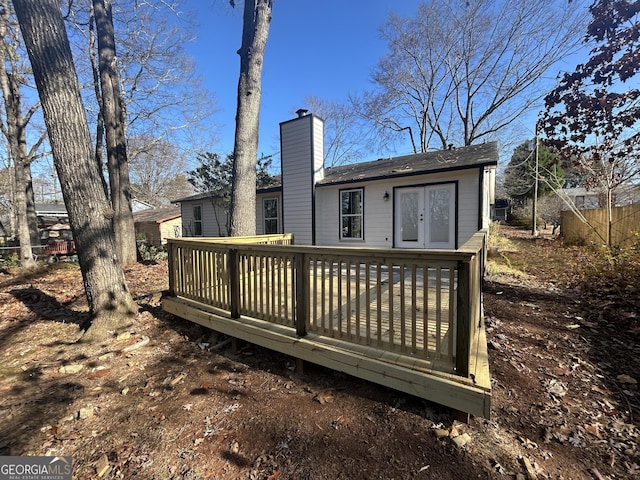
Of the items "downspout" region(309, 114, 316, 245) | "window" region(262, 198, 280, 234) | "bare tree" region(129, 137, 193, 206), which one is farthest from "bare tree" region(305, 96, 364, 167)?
"downspout" region(309, 114, 316, 245)

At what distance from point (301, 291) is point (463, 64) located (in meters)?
20.2

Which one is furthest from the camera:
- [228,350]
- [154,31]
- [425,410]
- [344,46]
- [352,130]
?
[352,130]

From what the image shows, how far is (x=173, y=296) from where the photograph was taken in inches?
171

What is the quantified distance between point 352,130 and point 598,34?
73.4 feet

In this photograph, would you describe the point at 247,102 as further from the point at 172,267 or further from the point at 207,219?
the point at 207,219

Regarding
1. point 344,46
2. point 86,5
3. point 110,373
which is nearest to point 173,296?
point 110,373

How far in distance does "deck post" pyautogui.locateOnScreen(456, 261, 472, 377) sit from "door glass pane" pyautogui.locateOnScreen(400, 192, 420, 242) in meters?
6.26

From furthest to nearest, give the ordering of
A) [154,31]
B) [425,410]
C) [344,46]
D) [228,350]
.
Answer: [344,46]
[154,31]
[228,350]
[425,410]

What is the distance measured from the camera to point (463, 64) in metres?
17.3

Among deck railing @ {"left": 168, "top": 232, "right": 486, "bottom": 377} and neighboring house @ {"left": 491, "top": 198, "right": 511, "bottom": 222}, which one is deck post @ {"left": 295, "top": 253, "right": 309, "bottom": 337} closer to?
deck railing @ {"left": 168, "top": 232, "right": 486, "bottom": 377}

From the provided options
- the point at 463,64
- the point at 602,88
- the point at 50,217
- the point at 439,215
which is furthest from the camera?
the point at 50,217

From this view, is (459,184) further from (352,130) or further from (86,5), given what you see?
(352,130)

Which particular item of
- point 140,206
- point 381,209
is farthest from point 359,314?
point 140,206

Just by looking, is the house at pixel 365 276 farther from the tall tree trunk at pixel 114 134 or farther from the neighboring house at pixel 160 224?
the neighboring house at pixel 160 224
